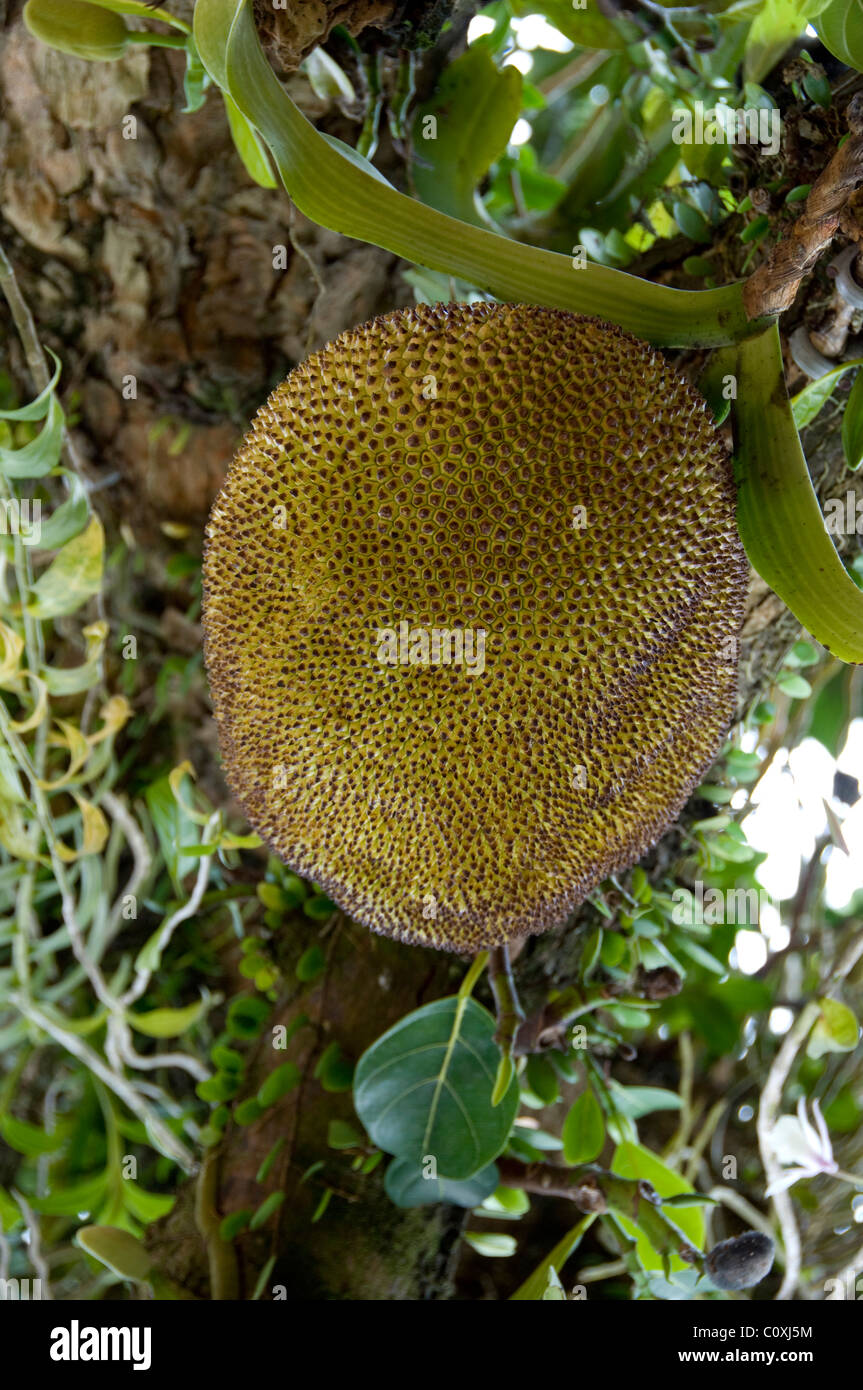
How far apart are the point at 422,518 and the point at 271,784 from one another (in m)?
0.23

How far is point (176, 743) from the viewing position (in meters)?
1.16

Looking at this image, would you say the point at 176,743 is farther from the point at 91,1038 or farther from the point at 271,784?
the point at 271,784

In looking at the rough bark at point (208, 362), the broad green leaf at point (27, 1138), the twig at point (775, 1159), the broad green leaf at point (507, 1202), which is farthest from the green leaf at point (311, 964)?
the twig at point (775, 1159)

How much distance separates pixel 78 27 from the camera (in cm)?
73

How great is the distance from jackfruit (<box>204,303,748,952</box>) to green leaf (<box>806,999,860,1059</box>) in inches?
16.3

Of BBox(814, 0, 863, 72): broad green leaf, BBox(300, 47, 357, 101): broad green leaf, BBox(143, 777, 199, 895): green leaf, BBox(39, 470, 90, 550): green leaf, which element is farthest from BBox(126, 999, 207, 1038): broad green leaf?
BBox(814, 0, 863, 72): broad green leaf

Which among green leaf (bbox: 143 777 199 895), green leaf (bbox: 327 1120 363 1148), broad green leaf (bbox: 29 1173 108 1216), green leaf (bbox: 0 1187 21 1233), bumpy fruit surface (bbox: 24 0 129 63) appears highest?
bumpy fruit surface (bbox: 24 0 129 63)

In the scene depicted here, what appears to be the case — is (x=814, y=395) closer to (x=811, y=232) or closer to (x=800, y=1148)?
(x=811, y=232)

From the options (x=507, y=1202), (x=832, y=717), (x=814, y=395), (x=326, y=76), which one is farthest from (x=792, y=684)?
(x=326, y=76)

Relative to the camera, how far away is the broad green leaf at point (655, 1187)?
2.69 feet

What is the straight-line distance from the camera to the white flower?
0.90 metres

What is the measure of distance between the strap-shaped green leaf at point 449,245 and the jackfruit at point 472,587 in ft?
0.14

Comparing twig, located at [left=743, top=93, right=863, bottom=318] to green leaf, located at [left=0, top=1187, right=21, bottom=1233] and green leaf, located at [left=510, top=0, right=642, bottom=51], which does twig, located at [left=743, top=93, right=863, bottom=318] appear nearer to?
green leaf, located at [left=510, top=0, right=642, bottom=51]
